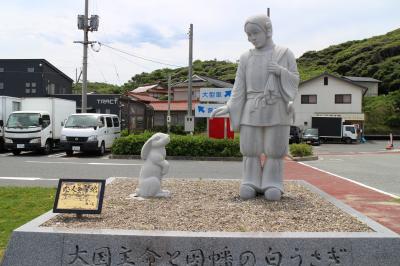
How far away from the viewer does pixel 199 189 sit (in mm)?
7105

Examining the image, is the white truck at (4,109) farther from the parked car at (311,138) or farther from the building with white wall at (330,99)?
the building with white wall at (330,99)

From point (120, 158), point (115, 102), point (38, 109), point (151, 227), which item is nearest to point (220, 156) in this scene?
point (120, 158)

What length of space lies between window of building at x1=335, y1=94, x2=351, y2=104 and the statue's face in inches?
1279

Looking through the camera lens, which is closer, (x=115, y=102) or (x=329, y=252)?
(x=329, y=252)

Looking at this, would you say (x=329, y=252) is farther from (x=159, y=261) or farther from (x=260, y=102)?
(x=260, y=102)

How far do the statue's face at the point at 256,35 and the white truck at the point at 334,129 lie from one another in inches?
1105

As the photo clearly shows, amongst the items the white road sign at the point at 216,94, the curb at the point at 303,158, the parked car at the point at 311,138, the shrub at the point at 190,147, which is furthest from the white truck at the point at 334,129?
the shrub at the point at 190,147

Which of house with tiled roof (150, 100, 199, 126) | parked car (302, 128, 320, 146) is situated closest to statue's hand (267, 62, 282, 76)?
parked car (302, 128, 320, 146)

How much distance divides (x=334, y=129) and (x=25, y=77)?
25.3m

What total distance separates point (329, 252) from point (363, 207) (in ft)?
11.8

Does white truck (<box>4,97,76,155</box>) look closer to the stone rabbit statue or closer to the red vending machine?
the red vending machine

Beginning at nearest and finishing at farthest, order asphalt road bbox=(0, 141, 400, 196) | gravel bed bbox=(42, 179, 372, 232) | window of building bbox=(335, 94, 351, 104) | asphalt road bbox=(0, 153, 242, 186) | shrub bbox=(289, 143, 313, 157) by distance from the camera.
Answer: gravel bed bbox=(42, 179, 372, 232) < asphalt road bbox=(0, 141, 400, 196) < asphalt road bbox=(0, 153, 242, 186) < shrub bbox=(289, 143, 313, 157) < window of building bbox=(335, 94, 351, 104)

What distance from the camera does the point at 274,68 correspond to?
19.2ft

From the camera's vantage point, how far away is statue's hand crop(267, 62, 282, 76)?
5.85 m
